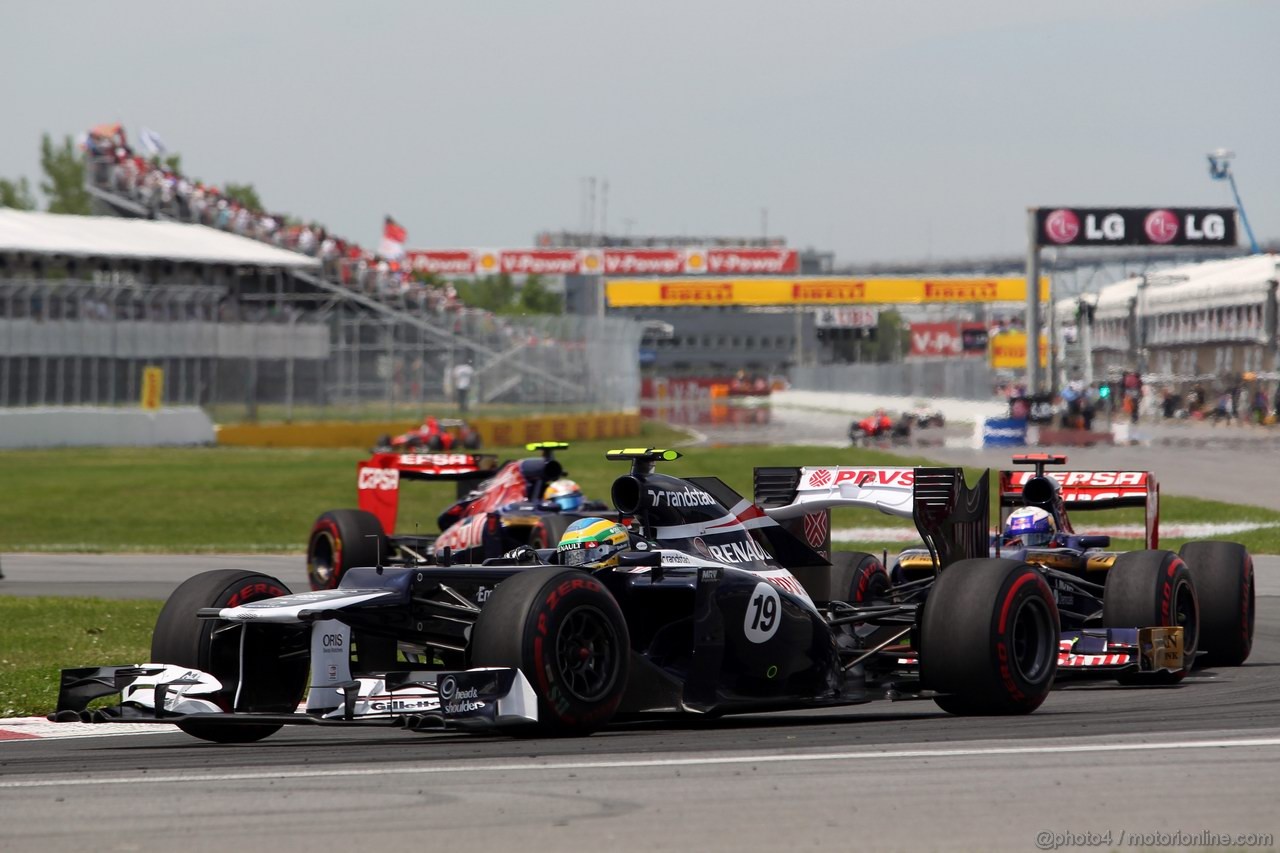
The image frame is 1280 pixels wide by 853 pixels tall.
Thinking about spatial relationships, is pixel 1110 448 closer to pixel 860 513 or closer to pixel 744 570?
pixel 860 513

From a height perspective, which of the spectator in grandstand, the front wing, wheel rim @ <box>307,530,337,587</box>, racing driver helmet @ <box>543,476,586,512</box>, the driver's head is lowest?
wheel rim @ <box>307,530,337,587</box>

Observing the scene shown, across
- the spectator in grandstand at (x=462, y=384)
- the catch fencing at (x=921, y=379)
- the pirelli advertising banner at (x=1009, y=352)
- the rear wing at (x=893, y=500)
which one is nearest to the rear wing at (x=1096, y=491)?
the rear wing at (x=893, y=500)

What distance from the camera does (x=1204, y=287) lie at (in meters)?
76.1

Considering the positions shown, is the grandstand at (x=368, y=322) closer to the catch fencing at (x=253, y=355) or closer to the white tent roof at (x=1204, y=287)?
the catch fencing at (x=253, y=355)

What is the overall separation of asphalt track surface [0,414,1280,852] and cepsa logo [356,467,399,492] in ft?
29.6

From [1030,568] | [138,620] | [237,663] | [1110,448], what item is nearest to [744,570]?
[1030,568]

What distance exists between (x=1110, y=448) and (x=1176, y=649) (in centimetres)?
3601

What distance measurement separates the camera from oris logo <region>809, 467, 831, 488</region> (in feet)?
37.8

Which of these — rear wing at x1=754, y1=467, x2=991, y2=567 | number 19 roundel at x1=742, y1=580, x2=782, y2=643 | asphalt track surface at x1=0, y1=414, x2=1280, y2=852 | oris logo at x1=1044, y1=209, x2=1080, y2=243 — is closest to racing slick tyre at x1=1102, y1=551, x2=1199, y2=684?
rear wing at x1=754, y1=467, x2=991, y2=567

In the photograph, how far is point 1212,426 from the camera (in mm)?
64188

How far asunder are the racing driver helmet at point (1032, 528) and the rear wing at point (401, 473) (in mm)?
6683

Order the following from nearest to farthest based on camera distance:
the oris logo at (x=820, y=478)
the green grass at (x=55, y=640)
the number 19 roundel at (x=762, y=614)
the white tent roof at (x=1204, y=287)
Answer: the number 19 roundel at (x=762, y=614), the green grass at (x=55, y=640), the oris logo at (x=820, y=478), the white tent roof at (x=1204, y=287)

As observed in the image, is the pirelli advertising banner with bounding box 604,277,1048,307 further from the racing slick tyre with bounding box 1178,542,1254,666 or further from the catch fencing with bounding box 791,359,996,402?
the racing slick tyre with bounding box 1178,542,1254,666

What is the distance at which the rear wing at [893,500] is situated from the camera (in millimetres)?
10648
